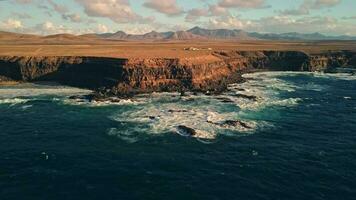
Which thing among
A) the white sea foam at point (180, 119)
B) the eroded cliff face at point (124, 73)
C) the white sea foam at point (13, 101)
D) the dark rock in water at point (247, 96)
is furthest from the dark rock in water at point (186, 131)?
the white sea foam at point (13, 101)

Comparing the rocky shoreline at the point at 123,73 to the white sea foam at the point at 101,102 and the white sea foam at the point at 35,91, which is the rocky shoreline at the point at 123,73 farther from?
the white sea foam at the point at 35,91

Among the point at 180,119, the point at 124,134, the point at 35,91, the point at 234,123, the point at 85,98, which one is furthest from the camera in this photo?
the point at 35,91

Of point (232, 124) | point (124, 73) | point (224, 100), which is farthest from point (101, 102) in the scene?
point (232, 124)

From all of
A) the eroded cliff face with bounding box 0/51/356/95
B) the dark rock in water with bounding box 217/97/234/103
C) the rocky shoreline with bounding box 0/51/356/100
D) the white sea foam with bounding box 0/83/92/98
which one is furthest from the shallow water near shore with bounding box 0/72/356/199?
the eroded cliff face with bounding box 0/51/356/95

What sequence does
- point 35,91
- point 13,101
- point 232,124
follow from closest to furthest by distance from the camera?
1. point 232,124
2. point 13,101
3. point 35,91

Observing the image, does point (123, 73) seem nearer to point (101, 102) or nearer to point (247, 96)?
point (101, 102)

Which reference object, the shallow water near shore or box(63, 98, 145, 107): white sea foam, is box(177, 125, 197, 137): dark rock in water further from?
box(63, 98, 145, 107): white sea foam

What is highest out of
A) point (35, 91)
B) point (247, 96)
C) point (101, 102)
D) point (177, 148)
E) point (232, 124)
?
point (35, 91)
